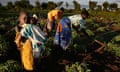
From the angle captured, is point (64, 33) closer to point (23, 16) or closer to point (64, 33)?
point (64, 33)

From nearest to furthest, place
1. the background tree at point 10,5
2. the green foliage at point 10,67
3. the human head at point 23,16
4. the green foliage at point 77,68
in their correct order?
the human head at point 23,16 → the green foliage at point 10,67 → the green foliage at point 77,68 → the background tree at point 10,5

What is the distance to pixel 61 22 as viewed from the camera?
850cm

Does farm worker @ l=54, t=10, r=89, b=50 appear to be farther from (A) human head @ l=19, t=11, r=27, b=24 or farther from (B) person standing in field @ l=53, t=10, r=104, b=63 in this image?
(A) human head @ l=19, t=11, r=27, b=24

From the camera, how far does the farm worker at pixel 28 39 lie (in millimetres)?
6496

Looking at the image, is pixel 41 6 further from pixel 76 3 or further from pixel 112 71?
pixel 112 71

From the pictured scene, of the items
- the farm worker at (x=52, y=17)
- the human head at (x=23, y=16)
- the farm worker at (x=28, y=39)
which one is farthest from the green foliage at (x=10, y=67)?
the human head at (x=23, y=16)

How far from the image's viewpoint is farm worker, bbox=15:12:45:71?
21.3 ft

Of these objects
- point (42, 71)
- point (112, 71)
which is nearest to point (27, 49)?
point (42, 71)

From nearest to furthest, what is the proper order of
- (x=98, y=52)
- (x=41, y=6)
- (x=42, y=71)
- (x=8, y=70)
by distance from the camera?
(x=8, y=70)
(x=42, y=71)
(x=98, y=52)
(x=41, y=6)

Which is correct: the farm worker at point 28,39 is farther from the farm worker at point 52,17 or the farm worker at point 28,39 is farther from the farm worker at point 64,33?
the farm worker at point 64,33

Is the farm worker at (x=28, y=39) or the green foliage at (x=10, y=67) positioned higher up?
the farm worker at (x=28, y=39)

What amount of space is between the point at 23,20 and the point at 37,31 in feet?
1.13

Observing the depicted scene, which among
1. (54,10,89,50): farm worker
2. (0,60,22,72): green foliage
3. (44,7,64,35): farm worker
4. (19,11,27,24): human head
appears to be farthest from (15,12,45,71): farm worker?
(54,10,89,50): farm worker

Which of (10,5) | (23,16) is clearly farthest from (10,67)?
(10,5)
